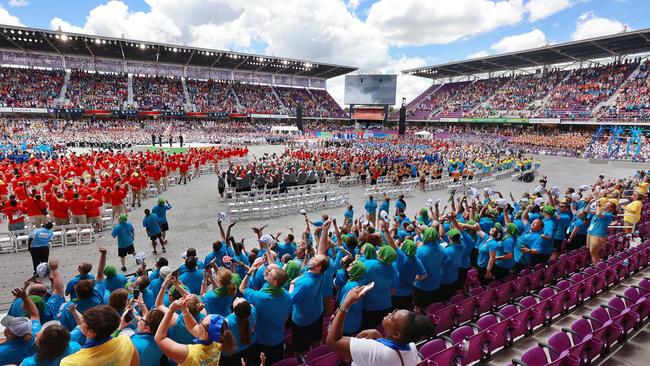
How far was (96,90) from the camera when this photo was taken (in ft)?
156

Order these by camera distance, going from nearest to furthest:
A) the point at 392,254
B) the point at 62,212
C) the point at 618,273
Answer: the point at 392,254
the point at 618,273
the point at 62,212

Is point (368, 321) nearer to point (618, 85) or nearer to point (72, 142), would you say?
point (72, 142)

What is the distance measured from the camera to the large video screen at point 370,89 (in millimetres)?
68688

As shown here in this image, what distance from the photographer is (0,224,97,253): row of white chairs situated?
10.2 metres

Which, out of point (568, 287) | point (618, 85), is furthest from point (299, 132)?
point (568, 287)

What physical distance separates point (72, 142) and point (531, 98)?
6037 cm

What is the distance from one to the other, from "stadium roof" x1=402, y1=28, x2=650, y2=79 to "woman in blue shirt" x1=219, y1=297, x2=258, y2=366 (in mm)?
51272

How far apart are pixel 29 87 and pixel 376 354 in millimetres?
57426

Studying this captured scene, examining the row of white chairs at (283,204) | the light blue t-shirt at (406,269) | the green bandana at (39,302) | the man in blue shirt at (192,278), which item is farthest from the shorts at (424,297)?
the row of white chairs at (283,204)

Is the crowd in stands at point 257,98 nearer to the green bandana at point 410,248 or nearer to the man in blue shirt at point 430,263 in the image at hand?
the man in blue shirt at point 430,263

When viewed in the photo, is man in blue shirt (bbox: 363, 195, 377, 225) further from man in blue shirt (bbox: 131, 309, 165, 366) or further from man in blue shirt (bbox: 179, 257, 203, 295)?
man in blue shirt (bbox: 131, 309, 165, 366)

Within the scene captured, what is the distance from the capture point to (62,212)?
1130 centimetres

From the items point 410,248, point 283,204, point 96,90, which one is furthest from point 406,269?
point 96,90

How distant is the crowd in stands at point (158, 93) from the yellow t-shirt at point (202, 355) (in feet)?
171
